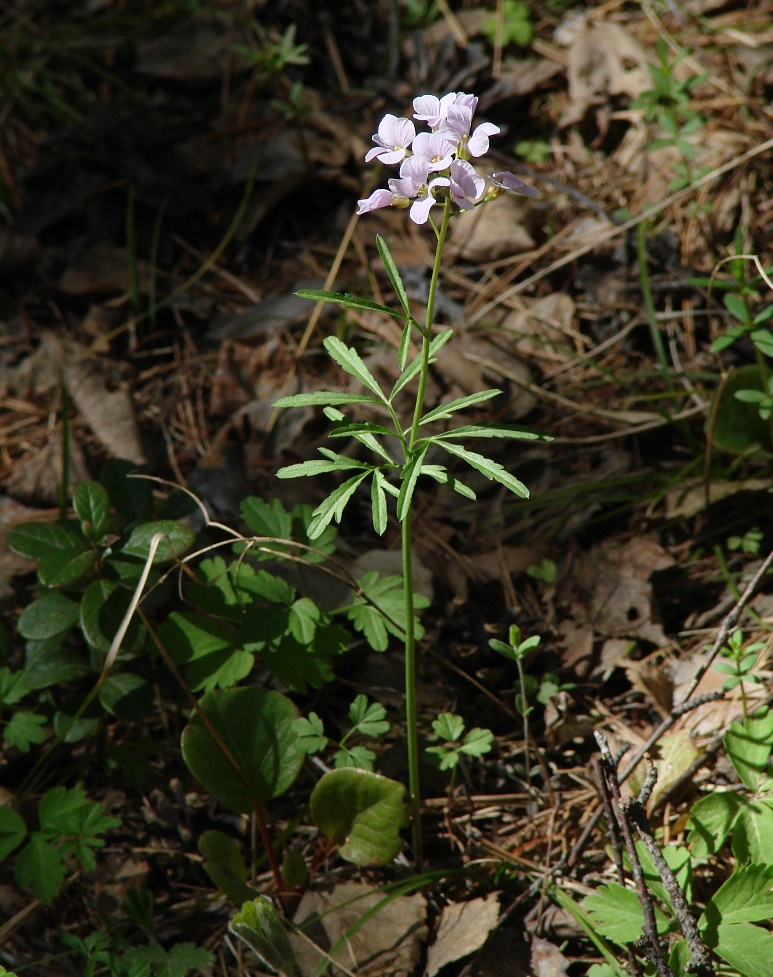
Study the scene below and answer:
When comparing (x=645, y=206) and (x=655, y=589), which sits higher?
(x=645, y=206)

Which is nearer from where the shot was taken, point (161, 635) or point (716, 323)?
point (161, 635)

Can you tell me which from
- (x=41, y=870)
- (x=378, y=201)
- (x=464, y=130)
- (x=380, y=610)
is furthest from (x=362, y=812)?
(x=464, y=130)

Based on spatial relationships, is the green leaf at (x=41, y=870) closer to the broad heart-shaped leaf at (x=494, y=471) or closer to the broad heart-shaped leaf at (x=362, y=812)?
the broad heart-shaped leaf at (x=362, y=812)

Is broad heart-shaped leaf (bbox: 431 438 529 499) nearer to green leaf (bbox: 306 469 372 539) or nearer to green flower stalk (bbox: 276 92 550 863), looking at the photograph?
green flower stalk (bbox: 276 92 550 863)

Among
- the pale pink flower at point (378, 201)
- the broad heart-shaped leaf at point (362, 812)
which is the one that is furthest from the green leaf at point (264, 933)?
the pale pink flower at point (378, 201)

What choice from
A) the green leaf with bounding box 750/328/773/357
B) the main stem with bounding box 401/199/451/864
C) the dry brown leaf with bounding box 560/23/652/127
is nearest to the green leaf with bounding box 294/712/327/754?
the main stem with bounding box 401/199/451/864

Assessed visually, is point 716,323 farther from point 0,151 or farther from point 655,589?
point 0,151

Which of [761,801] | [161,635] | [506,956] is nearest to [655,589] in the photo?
[761,801]
